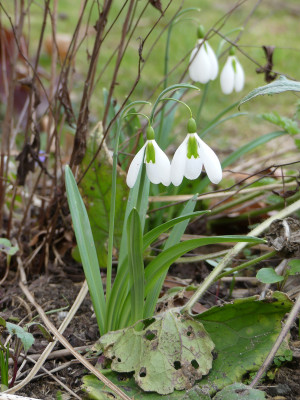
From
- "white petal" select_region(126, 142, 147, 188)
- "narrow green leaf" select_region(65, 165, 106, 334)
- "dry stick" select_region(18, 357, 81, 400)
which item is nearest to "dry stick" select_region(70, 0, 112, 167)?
"narrow green leaf" select_region(65, 165, 106, 334)

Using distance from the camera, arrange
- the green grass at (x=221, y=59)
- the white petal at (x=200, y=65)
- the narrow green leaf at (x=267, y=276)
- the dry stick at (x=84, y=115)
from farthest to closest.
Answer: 1. the green grass at (x=221, y=59)
2. the white petal at (x=200, y=65)
3. the dry stick at (x=84, y=115)
4. the narrow green leaf at (x=267, y=276)

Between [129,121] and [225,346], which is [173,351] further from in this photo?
[129,121]

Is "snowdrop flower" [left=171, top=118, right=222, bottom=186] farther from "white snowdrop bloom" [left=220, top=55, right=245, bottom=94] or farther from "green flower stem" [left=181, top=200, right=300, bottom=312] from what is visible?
"white snowdrop bloom" [left=220, top=55, right=245, bottom=94]

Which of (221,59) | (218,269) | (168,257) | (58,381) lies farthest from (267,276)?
(221,59)

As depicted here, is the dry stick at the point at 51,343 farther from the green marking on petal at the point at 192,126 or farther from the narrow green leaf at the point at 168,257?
the green marking on petal at the point at 192,126

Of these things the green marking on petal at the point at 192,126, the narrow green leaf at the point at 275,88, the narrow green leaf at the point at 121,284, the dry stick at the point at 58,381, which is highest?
the narrow green leaf at the point at 275,88

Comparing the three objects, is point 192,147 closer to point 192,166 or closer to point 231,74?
point 192,166

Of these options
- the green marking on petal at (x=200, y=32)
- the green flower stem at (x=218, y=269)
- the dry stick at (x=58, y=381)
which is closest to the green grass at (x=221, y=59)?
the green marking on petal at (x=200, y=32)

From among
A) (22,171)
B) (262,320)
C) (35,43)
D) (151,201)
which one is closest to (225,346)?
(262,320)
